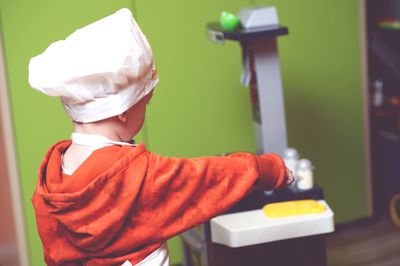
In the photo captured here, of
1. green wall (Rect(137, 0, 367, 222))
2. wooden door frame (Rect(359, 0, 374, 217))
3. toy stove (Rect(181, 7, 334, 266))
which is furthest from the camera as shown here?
wooden door frame (Rect(359, 0, 374, 217))

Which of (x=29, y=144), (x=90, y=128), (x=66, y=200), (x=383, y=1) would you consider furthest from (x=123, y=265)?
(x=383, y=1)

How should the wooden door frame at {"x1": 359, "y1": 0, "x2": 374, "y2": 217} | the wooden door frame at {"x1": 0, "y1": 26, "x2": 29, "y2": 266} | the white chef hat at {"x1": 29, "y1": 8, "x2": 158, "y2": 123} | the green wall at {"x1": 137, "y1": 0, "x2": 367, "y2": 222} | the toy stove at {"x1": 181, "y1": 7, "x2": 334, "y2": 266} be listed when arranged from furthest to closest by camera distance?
the wooden door frame at {"x1": 359, "y1": 0, "x2": 374, "y2": 217} → the green wall at {"x1": 137, "y1": 0, "x2": 367, "y2": 222} → the wooden door frame at {"x1": 0, "y1": 26, "x2": 29, "y2": 266} → the toy stove at {"x1": 181, "y1": 7, "x2": 334, "y2": 266} → the white chef hat at {"x1": 29, "y1": 8, "x2": 158, "y2": 123}

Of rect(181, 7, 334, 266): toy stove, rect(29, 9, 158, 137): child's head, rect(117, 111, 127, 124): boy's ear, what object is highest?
rect(29, 9, 158, 137): child's head

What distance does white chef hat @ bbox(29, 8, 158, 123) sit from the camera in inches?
47.5

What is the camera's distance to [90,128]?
1.30 meters

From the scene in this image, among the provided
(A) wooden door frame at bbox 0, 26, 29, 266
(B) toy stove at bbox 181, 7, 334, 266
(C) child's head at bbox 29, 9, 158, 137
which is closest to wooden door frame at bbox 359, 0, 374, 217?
(B) toy stove at bbox 181, 7, 334, 266

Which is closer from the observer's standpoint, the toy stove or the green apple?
the toy stove

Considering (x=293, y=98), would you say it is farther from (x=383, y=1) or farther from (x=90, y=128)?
(x=90, y=128)

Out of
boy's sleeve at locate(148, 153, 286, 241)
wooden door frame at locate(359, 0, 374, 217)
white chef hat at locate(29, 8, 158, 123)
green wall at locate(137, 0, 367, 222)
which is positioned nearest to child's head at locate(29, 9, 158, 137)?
white chef hat at locate(29, 8, 158, 123)

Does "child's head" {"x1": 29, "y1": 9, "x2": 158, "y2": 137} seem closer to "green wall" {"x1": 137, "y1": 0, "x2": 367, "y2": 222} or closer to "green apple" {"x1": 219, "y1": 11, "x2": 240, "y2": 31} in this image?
"green apple" {"x1": 219, "y1": 11, "x2": 240, "y2": 31}

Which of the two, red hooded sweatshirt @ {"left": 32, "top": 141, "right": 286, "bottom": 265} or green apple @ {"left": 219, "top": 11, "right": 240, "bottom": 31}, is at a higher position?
green apple @ {"left": 219, "top": 11, "right": 240, "bottom": 31}

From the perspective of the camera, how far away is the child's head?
121 cm

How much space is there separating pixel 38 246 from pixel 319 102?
135 cm

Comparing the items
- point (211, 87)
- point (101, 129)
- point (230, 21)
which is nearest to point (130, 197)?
point (101, 129)
